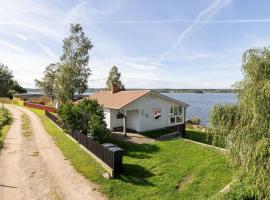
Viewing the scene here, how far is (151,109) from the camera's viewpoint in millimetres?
27703

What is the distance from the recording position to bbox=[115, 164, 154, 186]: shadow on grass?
522 inches

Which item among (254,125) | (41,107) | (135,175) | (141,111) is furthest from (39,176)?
(41,107)

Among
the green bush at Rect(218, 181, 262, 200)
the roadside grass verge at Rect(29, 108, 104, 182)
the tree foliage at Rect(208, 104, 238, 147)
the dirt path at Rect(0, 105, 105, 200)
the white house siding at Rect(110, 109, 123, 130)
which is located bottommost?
the dirt path at Rect(0, 105, 105, 200)

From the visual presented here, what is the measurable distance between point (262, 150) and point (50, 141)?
760 inches

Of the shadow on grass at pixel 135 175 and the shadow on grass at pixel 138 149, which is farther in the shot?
the shadow on grass at pixel 138 149

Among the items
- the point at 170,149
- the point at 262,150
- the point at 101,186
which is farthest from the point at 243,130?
the point at 170,149

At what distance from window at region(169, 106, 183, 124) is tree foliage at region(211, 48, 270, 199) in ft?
65.9

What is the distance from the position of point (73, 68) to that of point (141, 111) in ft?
64.6

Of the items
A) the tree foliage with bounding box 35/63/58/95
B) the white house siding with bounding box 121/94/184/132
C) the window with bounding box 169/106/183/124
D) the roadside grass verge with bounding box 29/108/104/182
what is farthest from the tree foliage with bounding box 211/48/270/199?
the tree foliage with bounding box 35/63/58/95

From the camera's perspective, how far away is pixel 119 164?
47.0ft

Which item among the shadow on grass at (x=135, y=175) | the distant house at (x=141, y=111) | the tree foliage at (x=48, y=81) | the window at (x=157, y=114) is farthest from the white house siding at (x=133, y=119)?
the tree foliage at (x=48, y=81)

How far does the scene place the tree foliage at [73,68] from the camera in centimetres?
4162

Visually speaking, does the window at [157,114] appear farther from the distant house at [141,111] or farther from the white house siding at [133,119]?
the white house siding at [133,119]

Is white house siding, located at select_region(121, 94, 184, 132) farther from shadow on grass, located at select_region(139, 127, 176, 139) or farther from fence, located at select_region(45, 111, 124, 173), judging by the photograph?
fence, located at select_region(45, 111, 124, 173)
